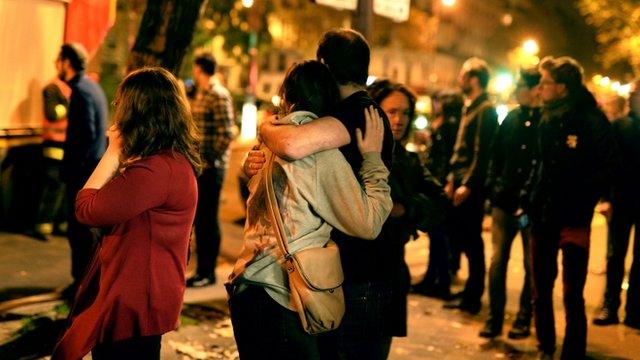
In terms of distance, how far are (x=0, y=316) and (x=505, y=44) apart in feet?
279

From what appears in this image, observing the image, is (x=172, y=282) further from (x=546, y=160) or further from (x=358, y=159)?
(x=546, y=160)

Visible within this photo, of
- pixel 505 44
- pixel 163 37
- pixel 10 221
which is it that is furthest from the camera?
pixel 505 44

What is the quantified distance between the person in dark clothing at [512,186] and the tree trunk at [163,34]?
110 inches

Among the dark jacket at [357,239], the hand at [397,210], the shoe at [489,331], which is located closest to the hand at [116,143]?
the dark jacket at [357,239]

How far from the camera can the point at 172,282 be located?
3189 millimetres

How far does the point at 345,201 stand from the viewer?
294 cm

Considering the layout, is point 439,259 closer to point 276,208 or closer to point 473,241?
point 473,241

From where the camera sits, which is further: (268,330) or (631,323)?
(631,323)

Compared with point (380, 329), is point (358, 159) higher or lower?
higher

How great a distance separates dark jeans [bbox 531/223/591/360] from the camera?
5496 mm

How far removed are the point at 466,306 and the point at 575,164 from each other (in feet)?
7.50

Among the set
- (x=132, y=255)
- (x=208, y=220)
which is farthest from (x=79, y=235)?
(x=132, y=255)

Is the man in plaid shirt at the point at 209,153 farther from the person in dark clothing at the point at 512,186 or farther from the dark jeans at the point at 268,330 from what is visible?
the dark jeans at the point at 268,330

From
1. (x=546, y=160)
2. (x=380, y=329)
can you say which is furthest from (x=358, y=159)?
(x=546, y=160)
